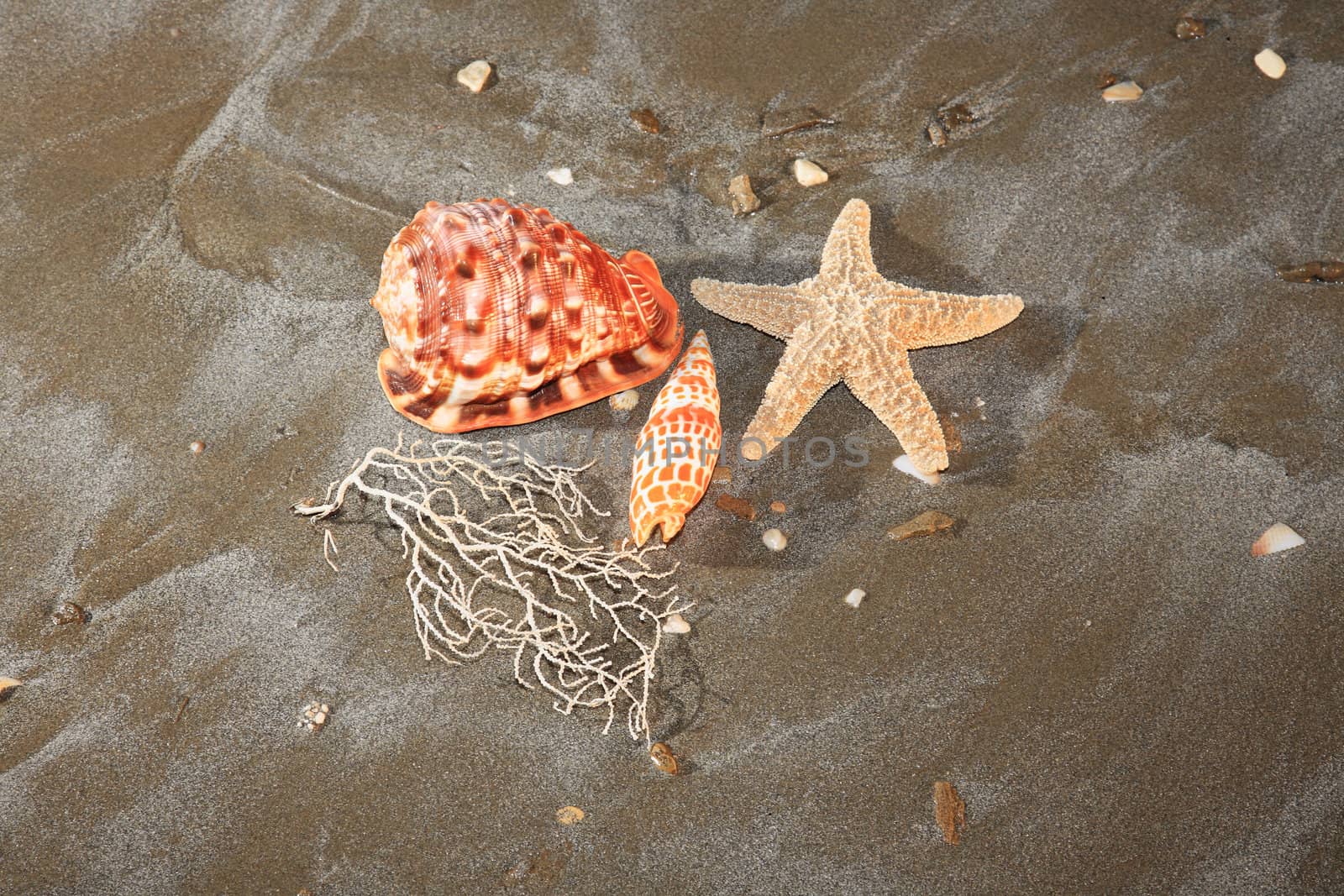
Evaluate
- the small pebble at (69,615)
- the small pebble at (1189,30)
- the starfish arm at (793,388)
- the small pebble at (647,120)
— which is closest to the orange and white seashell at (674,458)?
the starfish arm at (793,388)

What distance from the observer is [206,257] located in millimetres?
4090

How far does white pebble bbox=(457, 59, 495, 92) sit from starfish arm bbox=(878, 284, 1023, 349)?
2176mm

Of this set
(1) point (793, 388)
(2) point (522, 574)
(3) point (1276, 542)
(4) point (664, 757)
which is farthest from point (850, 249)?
(4) point (664, 757)

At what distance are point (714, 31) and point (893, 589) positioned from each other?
2828mm

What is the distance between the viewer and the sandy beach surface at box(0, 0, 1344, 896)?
3186 millimetres

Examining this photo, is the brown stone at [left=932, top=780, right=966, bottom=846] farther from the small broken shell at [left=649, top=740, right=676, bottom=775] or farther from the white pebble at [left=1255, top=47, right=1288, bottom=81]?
the white pebble at [left=1255, top=47, right=1288, bottom=81]

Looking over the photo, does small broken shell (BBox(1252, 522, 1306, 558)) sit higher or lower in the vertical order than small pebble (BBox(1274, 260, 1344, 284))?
lower

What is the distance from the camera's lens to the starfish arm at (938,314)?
12.2ft

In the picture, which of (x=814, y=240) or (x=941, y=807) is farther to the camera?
(x=814, y=240)

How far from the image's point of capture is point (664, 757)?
3.25m

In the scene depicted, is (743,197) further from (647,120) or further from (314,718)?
(314,718)

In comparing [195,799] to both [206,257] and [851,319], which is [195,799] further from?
[851,319]

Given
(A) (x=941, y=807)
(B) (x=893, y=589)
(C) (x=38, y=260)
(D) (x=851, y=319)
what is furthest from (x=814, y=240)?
(C) (x=38, y=260)

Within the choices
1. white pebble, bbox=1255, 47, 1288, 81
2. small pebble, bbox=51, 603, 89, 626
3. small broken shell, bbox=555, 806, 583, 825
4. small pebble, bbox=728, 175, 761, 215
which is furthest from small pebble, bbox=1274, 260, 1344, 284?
small pebble, bbox=51, 603, 89, 626
